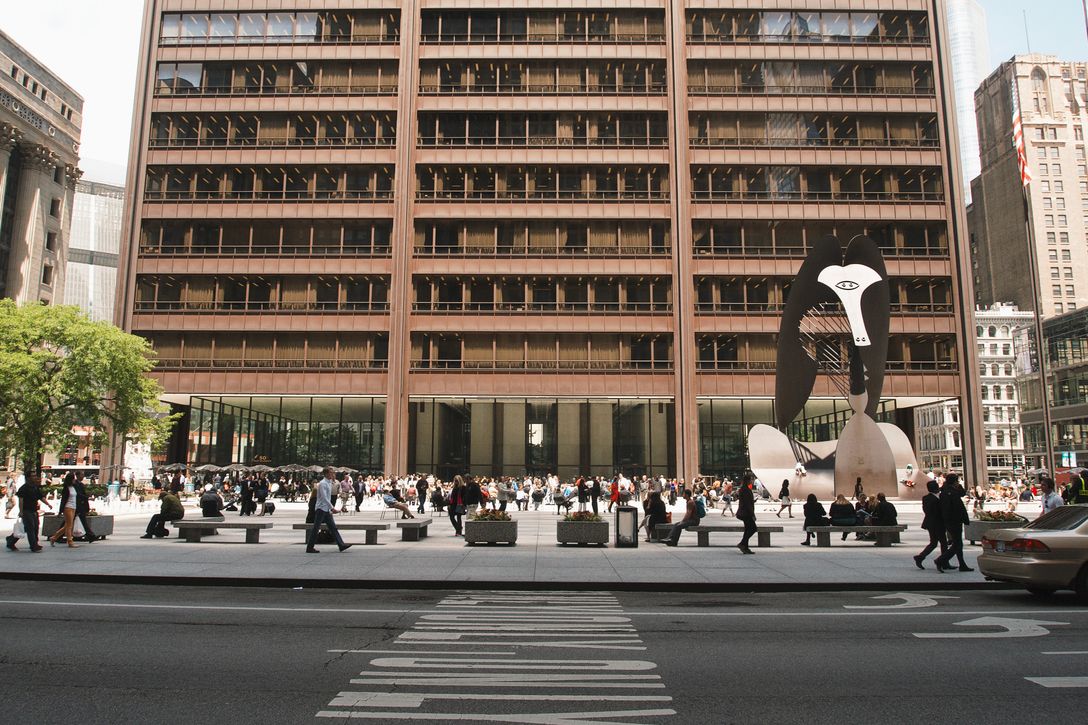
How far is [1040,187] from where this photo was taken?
115m

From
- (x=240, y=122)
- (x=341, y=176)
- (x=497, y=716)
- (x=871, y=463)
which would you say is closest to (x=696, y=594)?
(x=497, y=716)

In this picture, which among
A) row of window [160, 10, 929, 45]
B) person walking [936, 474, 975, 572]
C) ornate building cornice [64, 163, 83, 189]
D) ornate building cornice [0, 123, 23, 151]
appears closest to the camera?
person walking [936, 474, 975, 572]

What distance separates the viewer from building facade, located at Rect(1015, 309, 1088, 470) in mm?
81625

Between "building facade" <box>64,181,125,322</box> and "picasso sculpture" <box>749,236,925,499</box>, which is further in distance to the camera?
"building facade" <box>64,181,125,322</box>

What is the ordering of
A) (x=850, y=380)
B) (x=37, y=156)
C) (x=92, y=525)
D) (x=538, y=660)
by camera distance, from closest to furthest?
(x=538, y=660) < (x=92, y=525) < (x=850, y=380) < (x=37, y=156)

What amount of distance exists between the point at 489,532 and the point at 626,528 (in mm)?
3299

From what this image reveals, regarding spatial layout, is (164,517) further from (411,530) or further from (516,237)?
(516,237)

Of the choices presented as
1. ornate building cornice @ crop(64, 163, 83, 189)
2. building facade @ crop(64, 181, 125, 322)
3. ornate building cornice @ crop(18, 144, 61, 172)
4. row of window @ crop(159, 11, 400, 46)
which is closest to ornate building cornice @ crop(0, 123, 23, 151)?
ornate building cornice @ crop(18, 144, 61, 172)

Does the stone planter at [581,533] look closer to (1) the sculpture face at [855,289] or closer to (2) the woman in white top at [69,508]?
(2) the woman in white top at [69,508]

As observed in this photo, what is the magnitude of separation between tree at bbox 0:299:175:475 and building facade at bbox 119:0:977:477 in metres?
8.47

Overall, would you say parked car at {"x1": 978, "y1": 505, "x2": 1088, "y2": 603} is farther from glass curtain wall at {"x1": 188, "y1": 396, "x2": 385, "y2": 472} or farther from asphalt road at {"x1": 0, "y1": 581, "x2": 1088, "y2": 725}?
glass curtain wall at {"x1": 188, "y1": 396, "x2": 385, "y2": 472}

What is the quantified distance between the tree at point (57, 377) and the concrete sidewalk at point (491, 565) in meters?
26.3

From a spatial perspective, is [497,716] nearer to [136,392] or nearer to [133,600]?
[133,600]

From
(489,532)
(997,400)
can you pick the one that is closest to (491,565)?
(489,532)
